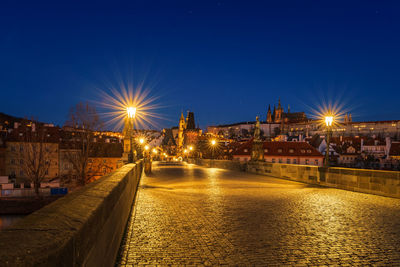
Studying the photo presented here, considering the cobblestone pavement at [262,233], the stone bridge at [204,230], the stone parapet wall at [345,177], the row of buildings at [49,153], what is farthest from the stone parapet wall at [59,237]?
the row of buildings at [49,153]

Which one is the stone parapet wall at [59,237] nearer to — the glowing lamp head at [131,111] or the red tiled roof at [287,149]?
the glowing lamp head at [131,111]

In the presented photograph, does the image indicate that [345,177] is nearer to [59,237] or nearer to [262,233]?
[262,233]

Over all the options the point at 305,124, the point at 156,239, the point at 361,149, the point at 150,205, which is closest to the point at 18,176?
the point at 150,205

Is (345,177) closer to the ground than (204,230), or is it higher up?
higher up

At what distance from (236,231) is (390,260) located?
101 inches

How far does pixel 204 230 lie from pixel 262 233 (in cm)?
113

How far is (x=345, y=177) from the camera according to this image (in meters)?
13.2

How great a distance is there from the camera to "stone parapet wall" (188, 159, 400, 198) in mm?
11070

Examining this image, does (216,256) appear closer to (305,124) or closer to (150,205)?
(150,205)

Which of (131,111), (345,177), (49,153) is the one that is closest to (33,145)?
(49,153)

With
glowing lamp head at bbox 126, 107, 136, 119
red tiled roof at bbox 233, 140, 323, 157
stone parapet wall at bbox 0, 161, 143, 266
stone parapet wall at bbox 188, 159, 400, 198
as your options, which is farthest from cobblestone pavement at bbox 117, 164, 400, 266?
red tiled roof at bbox 233, 140, 323, 157

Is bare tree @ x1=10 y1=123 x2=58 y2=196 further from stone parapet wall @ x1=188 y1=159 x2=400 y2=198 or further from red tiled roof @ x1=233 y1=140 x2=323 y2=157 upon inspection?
red tiled roof @ x1=233 y1=140 x2=323 y2=157

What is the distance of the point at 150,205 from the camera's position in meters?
8.98

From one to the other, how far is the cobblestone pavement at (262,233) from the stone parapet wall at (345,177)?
159 cm
